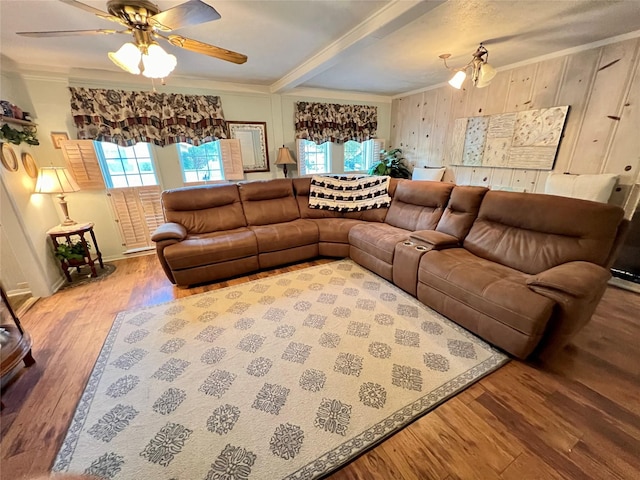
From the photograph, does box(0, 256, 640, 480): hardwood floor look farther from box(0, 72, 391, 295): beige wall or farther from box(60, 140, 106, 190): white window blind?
box(60, 140, 106, 190): white window blind

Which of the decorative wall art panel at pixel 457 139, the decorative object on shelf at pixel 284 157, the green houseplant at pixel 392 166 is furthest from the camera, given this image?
the green houseplant at pixel 392 166

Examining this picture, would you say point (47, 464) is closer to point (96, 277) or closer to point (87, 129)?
point (96, 277)

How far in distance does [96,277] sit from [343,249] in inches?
116

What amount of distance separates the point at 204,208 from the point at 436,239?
8.84 feet

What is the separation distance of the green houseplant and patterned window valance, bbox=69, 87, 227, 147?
112 inches

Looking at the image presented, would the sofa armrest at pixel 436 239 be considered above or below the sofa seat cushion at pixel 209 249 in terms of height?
above

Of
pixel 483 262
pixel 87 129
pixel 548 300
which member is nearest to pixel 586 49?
pixel 483 262

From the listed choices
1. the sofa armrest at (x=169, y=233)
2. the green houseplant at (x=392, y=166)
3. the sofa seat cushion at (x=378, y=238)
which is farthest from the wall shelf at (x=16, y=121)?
the green houseplant at (x=392, y=166)

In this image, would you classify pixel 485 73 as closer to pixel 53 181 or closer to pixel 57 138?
pixel 53 181

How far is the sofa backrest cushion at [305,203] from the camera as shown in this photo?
3.54 metres

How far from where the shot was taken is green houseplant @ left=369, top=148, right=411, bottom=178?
A: 16.0ft

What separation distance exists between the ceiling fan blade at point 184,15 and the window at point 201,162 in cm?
240

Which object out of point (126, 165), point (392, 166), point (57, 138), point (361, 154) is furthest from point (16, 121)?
point (392, 166)

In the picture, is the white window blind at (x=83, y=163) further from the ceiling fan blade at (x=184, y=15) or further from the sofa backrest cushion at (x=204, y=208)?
the ceiling fan blade at (x=184, y=15)
